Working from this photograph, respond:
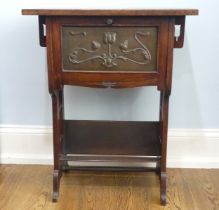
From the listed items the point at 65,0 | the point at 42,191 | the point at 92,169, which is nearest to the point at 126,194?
the point at 92,169

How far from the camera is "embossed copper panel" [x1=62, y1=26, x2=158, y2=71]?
137 cm

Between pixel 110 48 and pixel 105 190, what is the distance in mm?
719

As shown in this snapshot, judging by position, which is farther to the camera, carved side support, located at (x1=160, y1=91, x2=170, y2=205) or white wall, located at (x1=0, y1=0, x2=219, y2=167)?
white wall, located at (x1=0, y1=0, x2=219, y2=167)

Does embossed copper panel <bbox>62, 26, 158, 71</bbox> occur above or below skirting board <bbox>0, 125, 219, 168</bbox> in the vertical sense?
above

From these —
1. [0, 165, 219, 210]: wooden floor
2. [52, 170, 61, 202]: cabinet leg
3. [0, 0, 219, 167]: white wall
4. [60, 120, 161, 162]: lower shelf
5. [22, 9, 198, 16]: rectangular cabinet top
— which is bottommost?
[0, 165, 219, 210]: wooden floor

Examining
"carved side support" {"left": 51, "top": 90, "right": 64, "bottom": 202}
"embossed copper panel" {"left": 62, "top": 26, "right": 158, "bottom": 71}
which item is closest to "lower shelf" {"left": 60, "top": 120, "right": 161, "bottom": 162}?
"carved side support" {"left": 51, "top": 90, "right": 64, "bottom": 202}

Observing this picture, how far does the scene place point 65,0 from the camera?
1741 millimetres

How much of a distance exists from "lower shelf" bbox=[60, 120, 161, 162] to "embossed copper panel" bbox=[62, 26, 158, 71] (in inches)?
17.2

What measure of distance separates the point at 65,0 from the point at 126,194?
3.35 ft

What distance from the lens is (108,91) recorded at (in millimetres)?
1845

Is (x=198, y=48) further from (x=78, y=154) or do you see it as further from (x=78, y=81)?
(x=78, y=154)

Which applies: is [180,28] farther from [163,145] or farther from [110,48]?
[163,145]

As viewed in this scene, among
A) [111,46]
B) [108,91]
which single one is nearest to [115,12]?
[111,46]

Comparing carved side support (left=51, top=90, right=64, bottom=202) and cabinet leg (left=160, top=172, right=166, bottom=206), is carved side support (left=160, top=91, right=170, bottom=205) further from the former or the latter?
carved side support (left=51, top=90, right=64, bottom=202)
